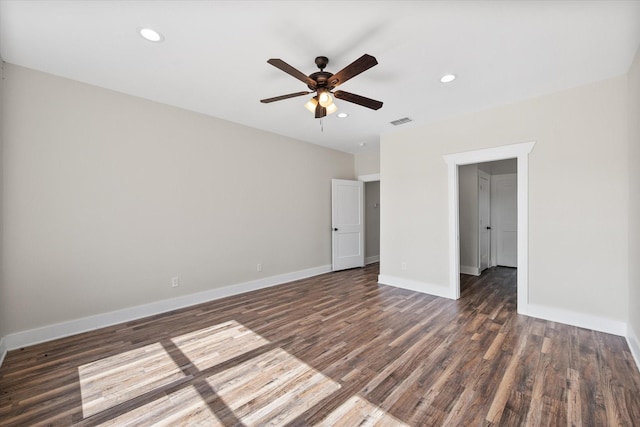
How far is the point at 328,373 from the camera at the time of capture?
2.17 metres

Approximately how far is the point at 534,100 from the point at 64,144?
5427mm

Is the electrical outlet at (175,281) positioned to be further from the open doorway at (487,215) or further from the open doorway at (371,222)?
the open doorway at (487,215)

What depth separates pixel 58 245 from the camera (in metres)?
2.81

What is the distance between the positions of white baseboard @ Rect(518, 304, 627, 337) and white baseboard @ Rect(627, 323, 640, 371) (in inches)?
4.8

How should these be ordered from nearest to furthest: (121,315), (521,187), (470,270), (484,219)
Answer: (121,315), (521,187), (470,270), (484,219)

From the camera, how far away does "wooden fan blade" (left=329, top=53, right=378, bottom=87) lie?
193cm

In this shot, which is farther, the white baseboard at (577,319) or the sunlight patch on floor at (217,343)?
the white baseboard at (577,319)

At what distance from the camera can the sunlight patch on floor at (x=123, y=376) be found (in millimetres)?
1909

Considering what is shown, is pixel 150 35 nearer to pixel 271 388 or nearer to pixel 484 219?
pixel 271 388

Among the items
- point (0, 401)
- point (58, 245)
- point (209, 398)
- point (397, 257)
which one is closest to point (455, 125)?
point (397, 257)

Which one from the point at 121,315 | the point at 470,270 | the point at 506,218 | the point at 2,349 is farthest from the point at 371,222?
the point at 2,349

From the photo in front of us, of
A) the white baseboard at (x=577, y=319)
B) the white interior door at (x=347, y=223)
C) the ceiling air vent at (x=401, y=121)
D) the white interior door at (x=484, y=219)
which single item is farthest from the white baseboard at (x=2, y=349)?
the white interior door at (x=484, y=219)

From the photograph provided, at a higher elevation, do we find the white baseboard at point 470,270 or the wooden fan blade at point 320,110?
the wooden fan blade at point 320,110

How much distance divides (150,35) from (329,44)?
1466 mm
